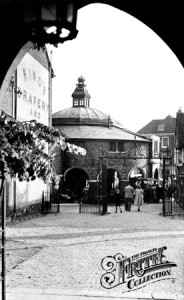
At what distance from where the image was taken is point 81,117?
4100 cm

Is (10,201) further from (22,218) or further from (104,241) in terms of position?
(104,241)

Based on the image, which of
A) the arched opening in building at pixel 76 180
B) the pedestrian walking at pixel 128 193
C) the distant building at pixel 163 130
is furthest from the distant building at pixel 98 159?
the distant building at pixel 163 130

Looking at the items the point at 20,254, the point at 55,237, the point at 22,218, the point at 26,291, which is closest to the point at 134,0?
the point at 26,291

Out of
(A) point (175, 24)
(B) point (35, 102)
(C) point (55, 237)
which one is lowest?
(C) point (55, 237)

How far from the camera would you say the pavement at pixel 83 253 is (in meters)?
6.92

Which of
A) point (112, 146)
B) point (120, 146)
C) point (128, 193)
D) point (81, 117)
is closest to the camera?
point (128, 193)

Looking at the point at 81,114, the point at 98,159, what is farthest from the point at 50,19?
the point at 81,114

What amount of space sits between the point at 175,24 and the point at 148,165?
3403cm

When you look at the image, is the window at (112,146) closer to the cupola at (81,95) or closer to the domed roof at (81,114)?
the domed roof at (81,114)

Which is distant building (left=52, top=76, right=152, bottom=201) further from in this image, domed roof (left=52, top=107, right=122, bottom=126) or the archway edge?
the archway edge

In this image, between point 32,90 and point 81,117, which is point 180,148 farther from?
point 81,117

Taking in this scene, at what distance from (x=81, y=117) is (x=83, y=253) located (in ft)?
102

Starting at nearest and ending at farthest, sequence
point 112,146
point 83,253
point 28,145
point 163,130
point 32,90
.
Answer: point 28,145, point 83,253, point 32,90, point 112,146, point 163,130

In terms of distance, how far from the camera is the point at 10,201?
16266mm
